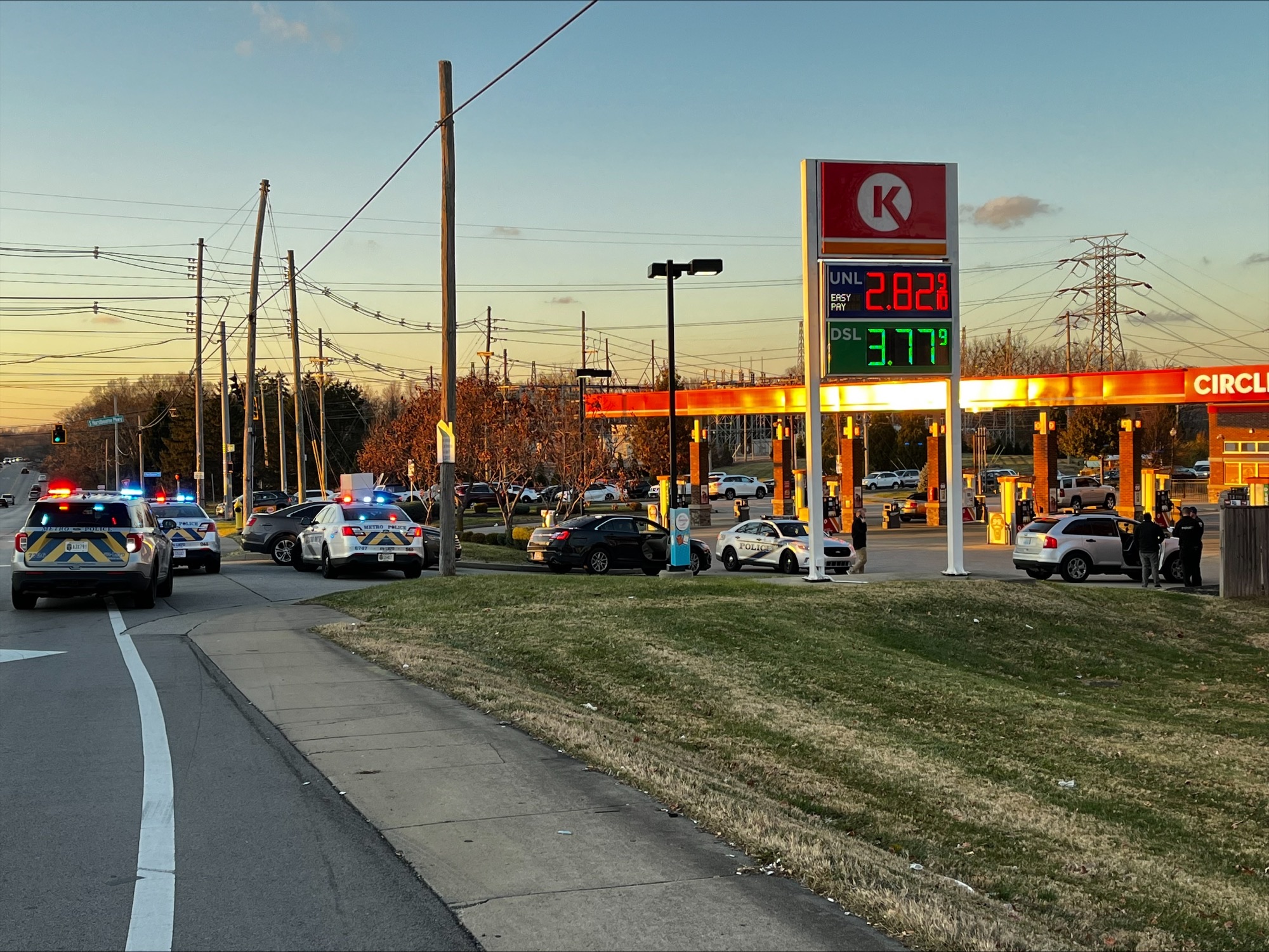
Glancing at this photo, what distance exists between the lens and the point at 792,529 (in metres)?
32.1

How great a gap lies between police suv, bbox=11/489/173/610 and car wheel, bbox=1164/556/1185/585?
23025mm

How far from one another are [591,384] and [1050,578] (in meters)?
65.1

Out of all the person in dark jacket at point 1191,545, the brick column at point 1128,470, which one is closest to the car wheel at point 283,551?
the person in dark jacket at point 1191,545

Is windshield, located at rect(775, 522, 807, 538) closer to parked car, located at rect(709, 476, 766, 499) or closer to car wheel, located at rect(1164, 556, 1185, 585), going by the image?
car wheel, located at rect(1164, 556, 1185, 585)

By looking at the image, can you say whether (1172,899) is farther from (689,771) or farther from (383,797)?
(383,797)

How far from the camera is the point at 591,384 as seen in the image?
93750 millimetres

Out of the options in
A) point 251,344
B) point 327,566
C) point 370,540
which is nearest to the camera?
point 370,540

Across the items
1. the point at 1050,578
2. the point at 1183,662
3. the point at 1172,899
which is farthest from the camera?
the point at 1050,578

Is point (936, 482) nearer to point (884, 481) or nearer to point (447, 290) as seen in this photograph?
point (884, 481)

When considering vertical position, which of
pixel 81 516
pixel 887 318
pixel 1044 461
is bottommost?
pixel 81 516

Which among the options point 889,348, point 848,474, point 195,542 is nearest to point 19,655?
point 195,542

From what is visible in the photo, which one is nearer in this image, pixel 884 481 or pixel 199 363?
pixel 199 363

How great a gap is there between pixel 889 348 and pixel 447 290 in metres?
8.39

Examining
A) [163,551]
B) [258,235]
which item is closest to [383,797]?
[163,551]
